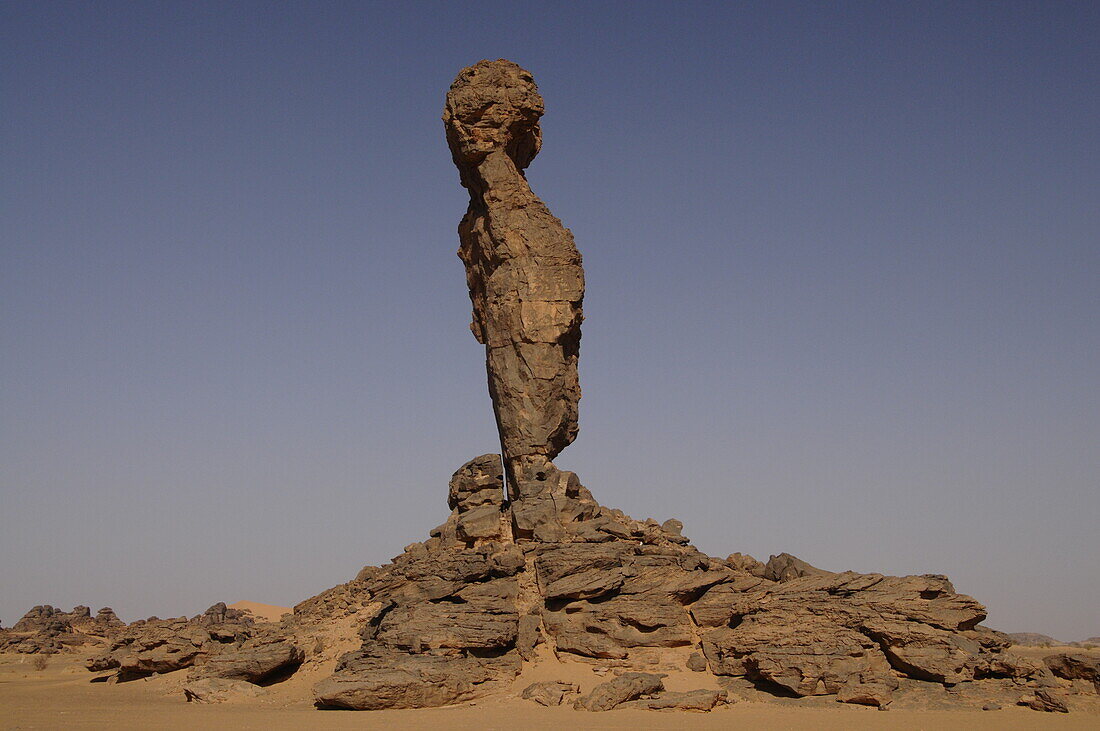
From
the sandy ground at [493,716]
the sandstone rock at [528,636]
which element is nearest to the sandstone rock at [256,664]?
the sandy ground at [493,716]

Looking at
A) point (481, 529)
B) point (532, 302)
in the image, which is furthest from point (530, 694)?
point (532, 302)

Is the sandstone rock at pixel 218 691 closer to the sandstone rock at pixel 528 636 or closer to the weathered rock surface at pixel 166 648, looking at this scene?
the weathered rock surface at pixel 166 648

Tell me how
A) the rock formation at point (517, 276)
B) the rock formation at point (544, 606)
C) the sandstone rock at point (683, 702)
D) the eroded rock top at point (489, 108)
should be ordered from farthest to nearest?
the eroded rock top at point (489, 108)
the rock formation at point (517, 276)
the rock formation at point (544, 606)
the sandstone rock at point (683, 702)

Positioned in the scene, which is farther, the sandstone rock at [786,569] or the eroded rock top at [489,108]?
the eroded rock top at [489,108]

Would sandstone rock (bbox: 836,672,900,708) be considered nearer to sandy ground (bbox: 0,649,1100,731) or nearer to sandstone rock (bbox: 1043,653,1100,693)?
sandy ground (bbox: 0,649,1100,731)

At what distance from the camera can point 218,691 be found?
82.1 feet

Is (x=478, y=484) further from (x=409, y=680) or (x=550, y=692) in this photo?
(x=550, y=692)

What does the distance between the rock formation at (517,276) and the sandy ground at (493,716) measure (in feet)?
31.7

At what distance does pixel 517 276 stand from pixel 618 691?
15574 mm

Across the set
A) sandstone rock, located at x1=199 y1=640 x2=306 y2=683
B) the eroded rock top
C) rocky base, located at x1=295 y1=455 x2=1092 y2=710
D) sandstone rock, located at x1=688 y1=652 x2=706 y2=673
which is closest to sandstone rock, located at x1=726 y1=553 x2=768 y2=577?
rocky base, located at x1=295 y1=455 x2=1092 y2=710

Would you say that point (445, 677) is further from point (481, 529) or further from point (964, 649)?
point (964, 649)

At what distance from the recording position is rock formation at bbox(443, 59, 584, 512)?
1270 inches

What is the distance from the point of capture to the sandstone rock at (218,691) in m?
24.8

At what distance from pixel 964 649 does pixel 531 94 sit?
75.3 ft
